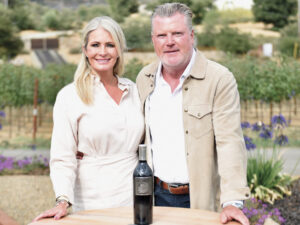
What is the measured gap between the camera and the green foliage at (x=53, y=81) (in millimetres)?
10704

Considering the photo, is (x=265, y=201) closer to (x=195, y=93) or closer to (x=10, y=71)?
(x=195, y=93)

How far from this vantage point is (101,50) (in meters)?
2.82

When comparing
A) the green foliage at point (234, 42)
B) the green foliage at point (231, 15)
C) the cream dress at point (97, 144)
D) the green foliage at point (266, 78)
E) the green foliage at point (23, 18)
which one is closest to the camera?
the cream dress at point (97, 144)

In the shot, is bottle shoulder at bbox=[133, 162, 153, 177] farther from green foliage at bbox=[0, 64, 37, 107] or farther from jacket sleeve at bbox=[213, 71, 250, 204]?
green foliage at bbox=[0, 64, 37, 107]

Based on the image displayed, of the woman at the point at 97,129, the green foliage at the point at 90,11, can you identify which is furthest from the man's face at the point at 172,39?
the green foliage at the point at 90,11

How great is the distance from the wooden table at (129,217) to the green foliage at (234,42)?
2654 cm

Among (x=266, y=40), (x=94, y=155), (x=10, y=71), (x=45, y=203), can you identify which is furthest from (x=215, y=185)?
(x=266, y=40)

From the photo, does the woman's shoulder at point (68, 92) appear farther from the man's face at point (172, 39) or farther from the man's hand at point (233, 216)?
the man's hand at point (233, 216)

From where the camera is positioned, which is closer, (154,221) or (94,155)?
(154,221)

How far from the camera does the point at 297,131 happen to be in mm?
11922

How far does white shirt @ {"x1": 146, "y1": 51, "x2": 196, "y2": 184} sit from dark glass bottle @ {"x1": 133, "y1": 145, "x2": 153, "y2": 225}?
42 cm

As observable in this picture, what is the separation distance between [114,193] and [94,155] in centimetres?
24

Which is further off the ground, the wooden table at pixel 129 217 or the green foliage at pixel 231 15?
the green foliage at pixel 231 15

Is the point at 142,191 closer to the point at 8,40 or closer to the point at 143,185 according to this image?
the point at 143,185
